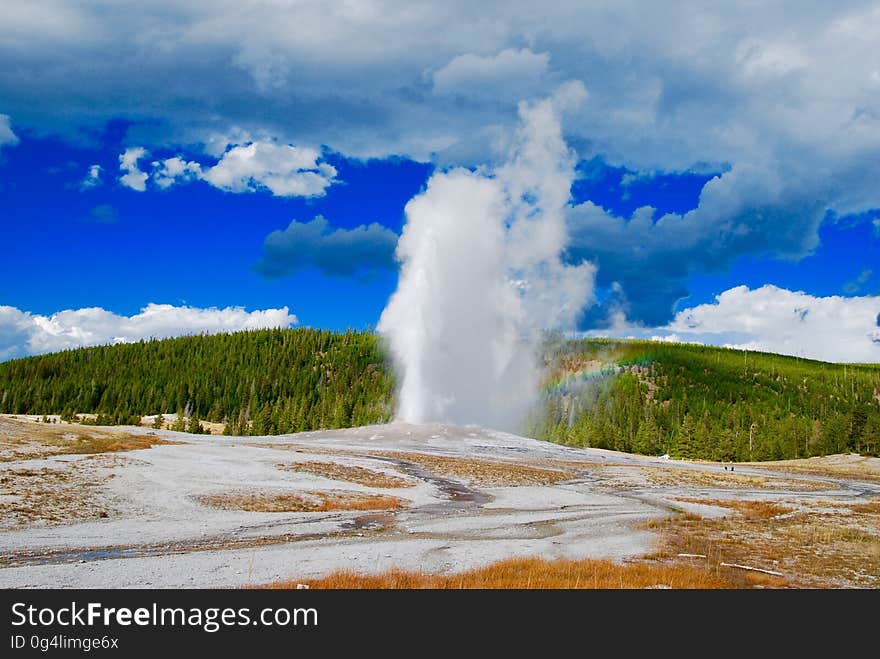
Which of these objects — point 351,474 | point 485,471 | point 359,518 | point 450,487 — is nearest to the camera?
point 359,518

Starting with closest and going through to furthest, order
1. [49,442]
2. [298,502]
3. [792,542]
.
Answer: [792,542] < [298,502] < [49,442]

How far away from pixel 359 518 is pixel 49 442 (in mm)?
A: 37532

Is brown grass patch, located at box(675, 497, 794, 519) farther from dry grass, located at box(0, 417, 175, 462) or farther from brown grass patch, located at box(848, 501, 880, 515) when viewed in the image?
dry grass, located at box(0, 417, 175, 462)

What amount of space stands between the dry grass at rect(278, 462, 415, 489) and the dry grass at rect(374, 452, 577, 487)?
7.51 metres

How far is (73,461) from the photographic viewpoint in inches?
1686

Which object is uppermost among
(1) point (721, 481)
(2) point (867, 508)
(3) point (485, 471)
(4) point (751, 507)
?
(2) point (867, 508)

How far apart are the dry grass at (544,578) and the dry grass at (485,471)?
1314 inches

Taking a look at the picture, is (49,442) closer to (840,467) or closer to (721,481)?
(721,481)

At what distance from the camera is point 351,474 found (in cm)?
5153

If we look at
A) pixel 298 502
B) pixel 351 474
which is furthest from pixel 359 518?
pixel 351 474

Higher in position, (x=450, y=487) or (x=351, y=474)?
(x=351, y=474)

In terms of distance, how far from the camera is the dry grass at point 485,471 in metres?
56.5
